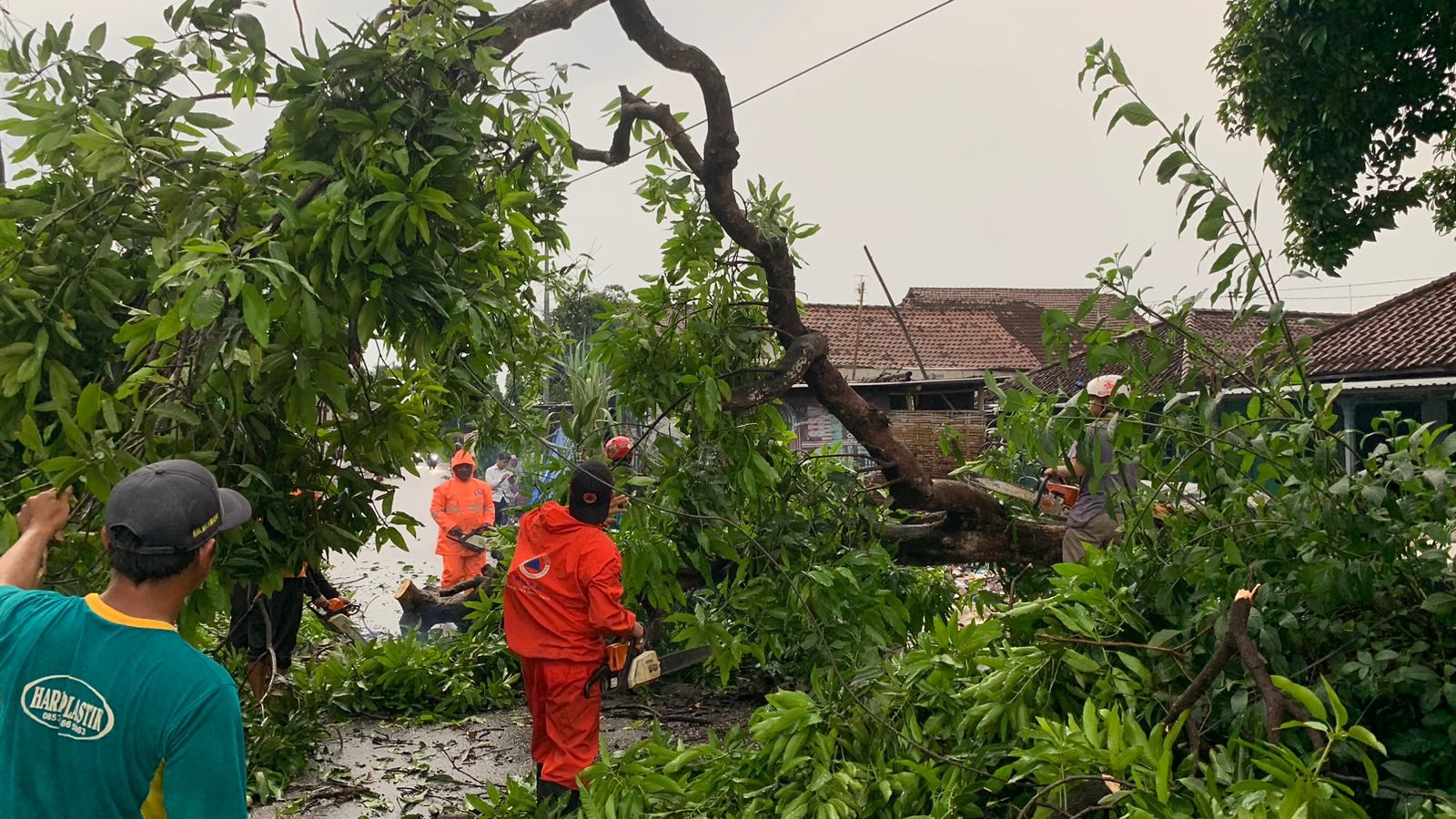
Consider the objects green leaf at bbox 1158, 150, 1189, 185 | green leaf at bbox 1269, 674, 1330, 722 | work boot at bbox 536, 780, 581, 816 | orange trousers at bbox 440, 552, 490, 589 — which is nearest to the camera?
green leaf at bbox 1269, 674, 1330, 722

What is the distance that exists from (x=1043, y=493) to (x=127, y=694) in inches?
230

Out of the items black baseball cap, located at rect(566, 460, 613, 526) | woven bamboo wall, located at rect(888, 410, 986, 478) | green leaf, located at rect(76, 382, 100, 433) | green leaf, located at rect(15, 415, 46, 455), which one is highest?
woven bamboo wall, located at rect(888, 410, 986, 478)

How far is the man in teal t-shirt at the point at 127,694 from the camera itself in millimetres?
2039

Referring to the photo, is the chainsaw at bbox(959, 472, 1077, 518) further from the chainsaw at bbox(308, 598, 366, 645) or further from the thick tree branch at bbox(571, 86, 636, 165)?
the chainsaw at bbox(308, 598, 366, 645)

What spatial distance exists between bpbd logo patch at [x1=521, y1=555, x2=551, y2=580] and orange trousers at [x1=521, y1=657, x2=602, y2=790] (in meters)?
0.41

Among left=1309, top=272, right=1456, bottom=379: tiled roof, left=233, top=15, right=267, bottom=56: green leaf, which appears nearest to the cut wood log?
left=233, top=15, right=267, bottom=56: green leaf

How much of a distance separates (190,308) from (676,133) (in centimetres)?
332

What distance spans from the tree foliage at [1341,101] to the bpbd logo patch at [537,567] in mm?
7398

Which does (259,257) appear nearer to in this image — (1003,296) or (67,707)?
(67,707)

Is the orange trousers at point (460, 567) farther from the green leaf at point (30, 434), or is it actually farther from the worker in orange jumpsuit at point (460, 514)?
the green leaf at point (30, 434)

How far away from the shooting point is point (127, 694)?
204cm

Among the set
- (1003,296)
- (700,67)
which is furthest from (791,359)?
(1003,296)

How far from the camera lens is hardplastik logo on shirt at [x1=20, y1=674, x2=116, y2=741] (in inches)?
80.7

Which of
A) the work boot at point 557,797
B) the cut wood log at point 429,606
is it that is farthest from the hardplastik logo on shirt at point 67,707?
the cut wood log at point 429,606
